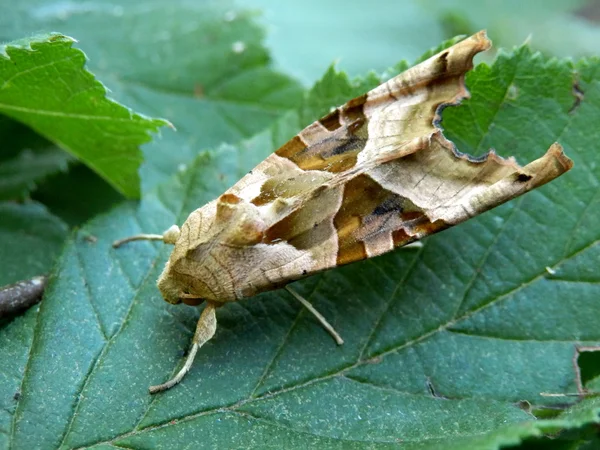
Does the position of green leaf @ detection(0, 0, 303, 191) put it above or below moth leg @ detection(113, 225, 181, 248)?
above

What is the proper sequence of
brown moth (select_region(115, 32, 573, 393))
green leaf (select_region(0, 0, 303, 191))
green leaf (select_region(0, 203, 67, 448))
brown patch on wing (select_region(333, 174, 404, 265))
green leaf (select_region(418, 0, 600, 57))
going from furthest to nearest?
1. green leaf (select_region(418, 0, 600, 57))
2. green leaf (select_region(0, 0, 303, 191))
3. brown patch on wing (select_region(333, 174, 404, 265))
4. brown moth (select_region(115, 32, 573, 393))
5. green leaf (select_region(0, 203, 67, 448))

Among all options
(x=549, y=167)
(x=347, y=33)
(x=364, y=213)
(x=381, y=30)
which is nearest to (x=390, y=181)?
(x=364, y=213)

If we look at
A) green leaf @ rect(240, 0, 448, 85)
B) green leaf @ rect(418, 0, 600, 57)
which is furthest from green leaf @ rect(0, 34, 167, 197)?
green leaf @ rect(418, 0, 600, 57)

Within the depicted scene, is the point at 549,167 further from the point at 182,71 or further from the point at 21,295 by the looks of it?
the point at 182,71

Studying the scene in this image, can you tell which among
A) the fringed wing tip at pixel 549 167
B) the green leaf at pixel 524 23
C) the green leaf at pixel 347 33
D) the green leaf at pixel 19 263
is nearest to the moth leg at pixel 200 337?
the green leaf at pixel 19 263

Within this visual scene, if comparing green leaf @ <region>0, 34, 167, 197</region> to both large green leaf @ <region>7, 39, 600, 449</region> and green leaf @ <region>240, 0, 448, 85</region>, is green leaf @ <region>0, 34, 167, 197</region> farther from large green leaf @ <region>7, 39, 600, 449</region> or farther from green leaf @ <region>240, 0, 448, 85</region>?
green leaf @ <region>240, 0, 448, 85</region>

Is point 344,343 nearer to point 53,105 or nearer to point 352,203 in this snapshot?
point 352,203
